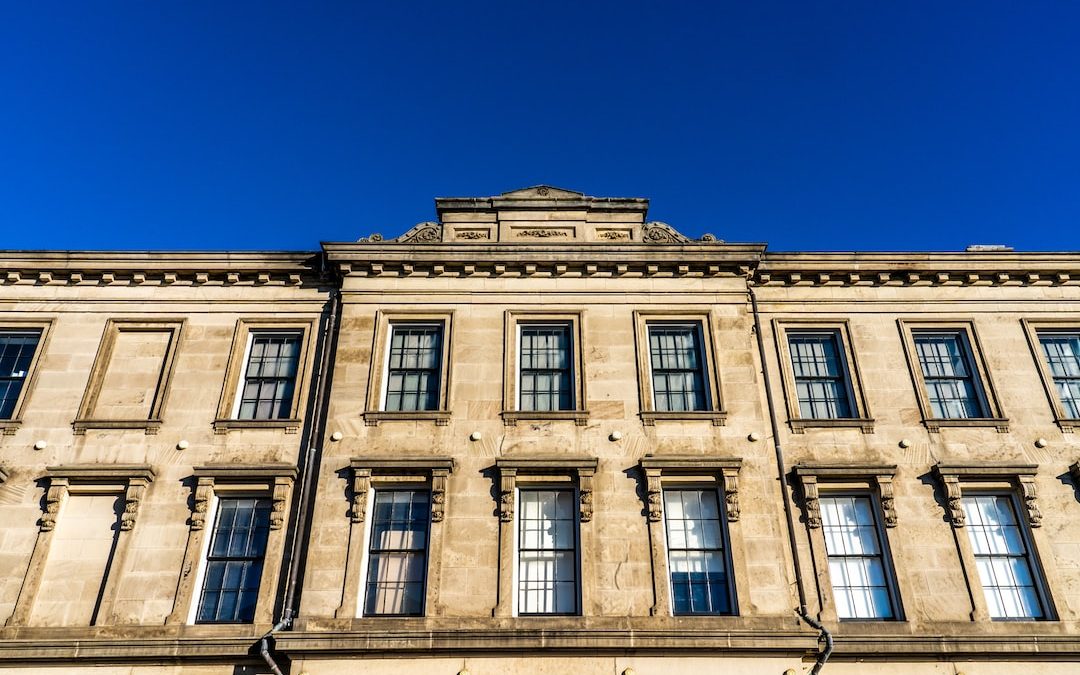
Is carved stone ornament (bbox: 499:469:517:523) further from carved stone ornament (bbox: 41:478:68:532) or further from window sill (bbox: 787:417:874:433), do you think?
carved stone ornament (bbox: 41:478:68:532)

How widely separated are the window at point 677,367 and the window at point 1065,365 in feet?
25.8

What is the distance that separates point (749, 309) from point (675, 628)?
772 centimetres

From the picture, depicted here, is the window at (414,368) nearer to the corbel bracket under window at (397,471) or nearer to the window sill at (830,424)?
the corbel bracket under window at (397,471)

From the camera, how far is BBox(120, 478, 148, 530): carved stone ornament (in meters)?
14.4

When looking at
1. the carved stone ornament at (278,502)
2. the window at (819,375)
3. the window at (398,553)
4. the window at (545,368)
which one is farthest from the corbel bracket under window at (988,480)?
the carved stone ornament at (278,502)

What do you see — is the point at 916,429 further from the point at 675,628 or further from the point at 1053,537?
the point at 675,628

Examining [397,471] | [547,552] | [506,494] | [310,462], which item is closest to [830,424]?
[547,552]

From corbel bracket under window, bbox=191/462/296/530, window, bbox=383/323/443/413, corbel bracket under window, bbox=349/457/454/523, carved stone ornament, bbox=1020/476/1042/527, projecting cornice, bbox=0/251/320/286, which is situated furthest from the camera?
projecting cornice, bbox=0/251/320/286

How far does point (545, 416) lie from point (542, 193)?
20.3 feet

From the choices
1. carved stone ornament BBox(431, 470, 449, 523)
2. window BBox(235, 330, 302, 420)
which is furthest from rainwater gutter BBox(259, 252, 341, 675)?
carved stone ornament BBox(431, 470, 449, 523)

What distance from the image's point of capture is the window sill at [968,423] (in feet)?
51.8

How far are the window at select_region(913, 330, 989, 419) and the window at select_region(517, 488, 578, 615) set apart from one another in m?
8.37

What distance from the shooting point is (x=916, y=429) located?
15.8 metres

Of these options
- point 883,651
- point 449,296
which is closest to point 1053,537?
point 883,651
